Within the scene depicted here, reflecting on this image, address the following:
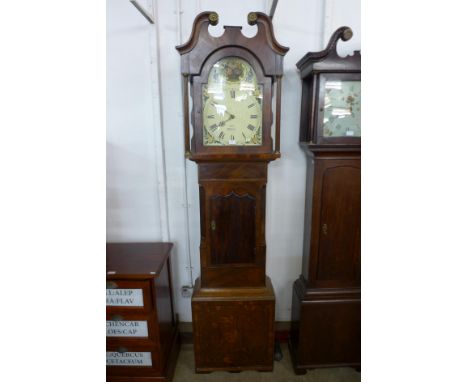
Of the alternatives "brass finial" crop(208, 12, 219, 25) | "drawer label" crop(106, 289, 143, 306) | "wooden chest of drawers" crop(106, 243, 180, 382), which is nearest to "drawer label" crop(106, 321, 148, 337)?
"wooden chest of drawers" crop(106, 243, 180, 382)

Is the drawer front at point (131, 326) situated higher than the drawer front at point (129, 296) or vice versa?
the drawer front at point (129, 296)

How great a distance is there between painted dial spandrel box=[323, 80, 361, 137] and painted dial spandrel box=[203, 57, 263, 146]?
0.32 meters

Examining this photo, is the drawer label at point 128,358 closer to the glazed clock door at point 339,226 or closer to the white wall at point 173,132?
the white wall at point 173,132

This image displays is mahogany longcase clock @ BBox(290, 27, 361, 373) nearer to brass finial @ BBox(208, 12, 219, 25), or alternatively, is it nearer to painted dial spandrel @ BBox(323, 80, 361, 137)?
painted dial spandrel @ BBox(323, 80, 361, 137)

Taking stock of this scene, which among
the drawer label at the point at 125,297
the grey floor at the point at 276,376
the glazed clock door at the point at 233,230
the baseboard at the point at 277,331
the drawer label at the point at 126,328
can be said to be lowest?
the grey floor at the point at 276,376

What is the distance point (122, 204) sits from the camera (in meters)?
1.65

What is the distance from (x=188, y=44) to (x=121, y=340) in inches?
55.7

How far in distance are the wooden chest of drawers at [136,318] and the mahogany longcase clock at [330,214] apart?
739 mm

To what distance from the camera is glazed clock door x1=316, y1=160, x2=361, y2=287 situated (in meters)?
1.35

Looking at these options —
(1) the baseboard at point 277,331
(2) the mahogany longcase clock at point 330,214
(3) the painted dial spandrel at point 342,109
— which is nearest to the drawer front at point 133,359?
(1) the baseboard at point 277,331

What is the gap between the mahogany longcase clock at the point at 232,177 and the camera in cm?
117

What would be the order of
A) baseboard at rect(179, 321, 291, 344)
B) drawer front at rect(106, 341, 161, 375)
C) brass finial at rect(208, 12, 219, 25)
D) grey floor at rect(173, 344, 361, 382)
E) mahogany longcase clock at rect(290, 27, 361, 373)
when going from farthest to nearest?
1. baseboard at rect(179, 321, 291, 344)
2. grey floor at rect(173, 344, 361, 382)
3. drawer front at rect(106, 341, 161, 375)
4. mahogany longcase clock at rect(290, 27, 361, 373)
5. brass finial at rect(208, 12, 219, 25)

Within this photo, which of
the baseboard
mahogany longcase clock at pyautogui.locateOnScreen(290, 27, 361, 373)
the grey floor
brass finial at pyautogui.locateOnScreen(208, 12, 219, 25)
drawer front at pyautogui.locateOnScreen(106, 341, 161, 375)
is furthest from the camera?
the baseboard

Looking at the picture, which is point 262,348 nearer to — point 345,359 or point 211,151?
point 345,359
